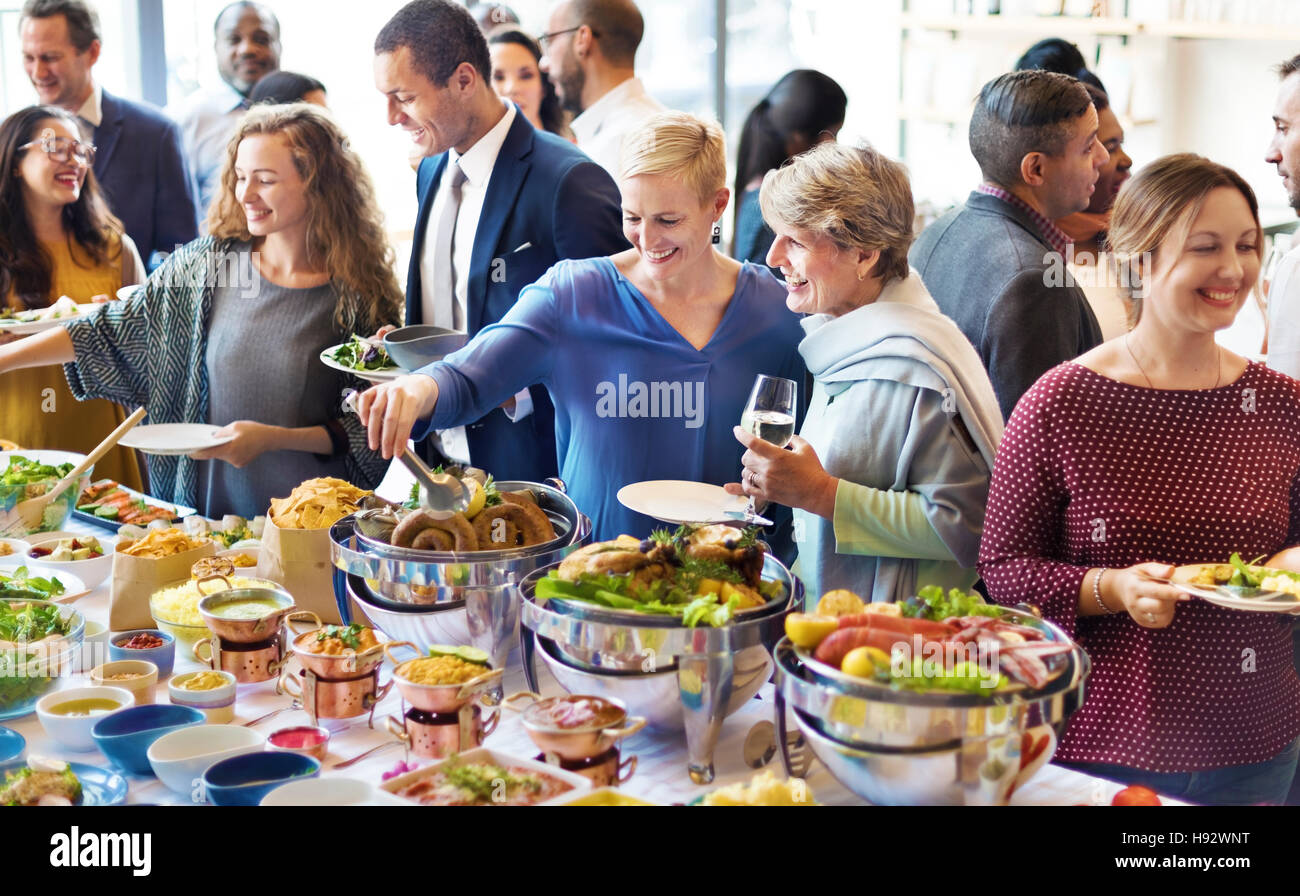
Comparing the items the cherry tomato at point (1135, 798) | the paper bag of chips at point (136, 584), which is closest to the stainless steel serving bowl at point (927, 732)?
the cherry tomato at point (1135, 798)

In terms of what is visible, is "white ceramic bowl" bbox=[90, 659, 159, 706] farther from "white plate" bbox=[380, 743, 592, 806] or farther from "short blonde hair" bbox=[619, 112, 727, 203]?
"short blonde hair" bbox=[619, 112, 727, 203]

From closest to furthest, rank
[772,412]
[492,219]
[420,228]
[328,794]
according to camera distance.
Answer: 1. [328,794]
2. [772,412]
3. [492,219]
4. [420,228]

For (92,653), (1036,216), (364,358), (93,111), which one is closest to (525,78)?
(93,111)

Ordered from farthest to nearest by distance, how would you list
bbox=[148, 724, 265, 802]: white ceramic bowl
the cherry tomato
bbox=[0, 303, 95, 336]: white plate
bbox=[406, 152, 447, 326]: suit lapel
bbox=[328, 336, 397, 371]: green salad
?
bbox=[0, 303, 95, 336]: white plate
bbox=[406, 152, 447, 326]: suit lapel
bbox=[328, 336, 397, 371]: green salad
bbox=[148, 724, 265, 802]: white ceramic bowl
the cherry tomato

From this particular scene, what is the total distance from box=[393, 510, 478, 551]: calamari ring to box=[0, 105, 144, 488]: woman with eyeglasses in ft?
7.23

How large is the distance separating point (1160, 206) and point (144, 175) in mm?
4147

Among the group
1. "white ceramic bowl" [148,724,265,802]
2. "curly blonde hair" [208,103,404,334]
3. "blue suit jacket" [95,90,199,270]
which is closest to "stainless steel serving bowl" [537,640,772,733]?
"white ceramic bowl" [148,724,265,802]

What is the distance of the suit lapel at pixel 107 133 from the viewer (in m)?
5.12

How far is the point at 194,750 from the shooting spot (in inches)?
73.5

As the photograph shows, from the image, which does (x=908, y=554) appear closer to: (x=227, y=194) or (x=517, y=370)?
(x=517, y=370)

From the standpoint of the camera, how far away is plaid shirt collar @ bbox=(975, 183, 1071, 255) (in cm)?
318

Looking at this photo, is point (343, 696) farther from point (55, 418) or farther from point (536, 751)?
point (55, 418)
